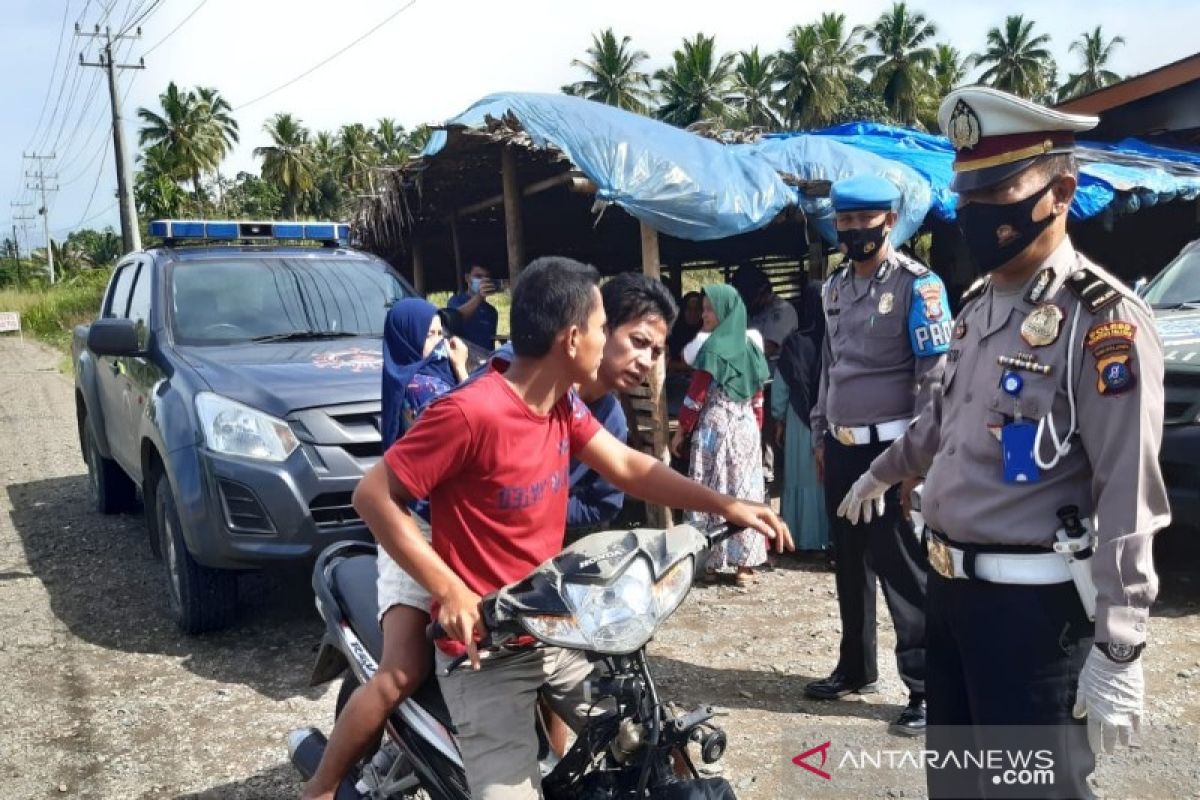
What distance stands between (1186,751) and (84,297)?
40.3 meters

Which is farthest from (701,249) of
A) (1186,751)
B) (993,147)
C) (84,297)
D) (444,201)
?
(84,297)

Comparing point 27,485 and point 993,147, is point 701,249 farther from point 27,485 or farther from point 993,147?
point 993,147

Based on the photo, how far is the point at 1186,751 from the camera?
3.66 metres

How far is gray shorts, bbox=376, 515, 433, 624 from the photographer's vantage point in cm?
253

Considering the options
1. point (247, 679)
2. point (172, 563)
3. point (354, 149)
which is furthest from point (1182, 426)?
point (354, 149)

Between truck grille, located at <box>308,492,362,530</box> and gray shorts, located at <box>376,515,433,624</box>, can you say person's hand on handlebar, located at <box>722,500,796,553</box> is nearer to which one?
gray shorts, located at <box>376,515,433,624</box>

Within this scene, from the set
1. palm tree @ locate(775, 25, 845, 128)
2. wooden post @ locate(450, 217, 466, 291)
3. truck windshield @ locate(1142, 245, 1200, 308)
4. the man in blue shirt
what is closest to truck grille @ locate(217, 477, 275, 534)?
the man in blue shirt

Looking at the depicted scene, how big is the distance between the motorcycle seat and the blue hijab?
71cm

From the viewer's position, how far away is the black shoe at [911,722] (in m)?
3.90

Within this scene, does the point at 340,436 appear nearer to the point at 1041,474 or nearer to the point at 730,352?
the point at 730,352

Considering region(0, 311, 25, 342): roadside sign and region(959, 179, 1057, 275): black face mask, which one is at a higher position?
region(959, 179, 1057, 275): black face mask

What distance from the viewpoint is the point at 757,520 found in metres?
2.31

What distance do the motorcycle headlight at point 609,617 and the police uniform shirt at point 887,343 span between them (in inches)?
83.0

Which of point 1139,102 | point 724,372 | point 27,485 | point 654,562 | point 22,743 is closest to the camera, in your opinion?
point 654,562
